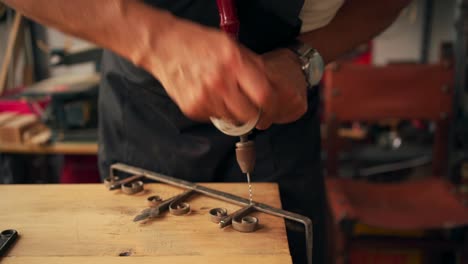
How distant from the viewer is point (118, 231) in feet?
1.79

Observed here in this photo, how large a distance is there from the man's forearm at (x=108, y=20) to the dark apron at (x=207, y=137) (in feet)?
0.55

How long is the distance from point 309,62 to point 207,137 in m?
0.21

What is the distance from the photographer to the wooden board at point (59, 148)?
5.49 ft

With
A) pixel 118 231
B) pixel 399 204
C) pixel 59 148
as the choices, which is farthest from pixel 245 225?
pixel 59 148

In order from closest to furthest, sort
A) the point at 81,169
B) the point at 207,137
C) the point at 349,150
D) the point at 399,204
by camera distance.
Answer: the point at 207,137, the point at 399,204, the point at 81,169, the point at 349,150

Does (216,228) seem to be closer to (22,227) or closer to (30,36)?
(22,227)

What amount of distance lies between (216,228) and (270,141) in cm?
24

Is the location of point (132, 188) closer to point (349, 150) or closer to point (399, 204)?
point (399, 204)

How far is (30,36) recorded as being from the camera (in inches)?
93.6

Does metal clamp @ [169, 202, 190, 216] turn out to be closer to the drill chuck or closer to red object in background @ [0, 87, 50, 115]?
the drill chuck

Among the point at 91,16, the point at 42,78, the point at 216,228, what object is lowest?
the point at 42,78

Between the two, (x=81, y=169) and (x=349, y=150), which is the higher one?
(x=81, y=169)

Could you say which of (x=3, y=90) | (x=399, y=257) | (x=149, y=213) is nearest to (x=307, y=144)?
(x=149, y=213)

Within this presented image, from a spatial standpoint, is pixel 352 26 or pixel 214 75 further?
pixel 352 26
